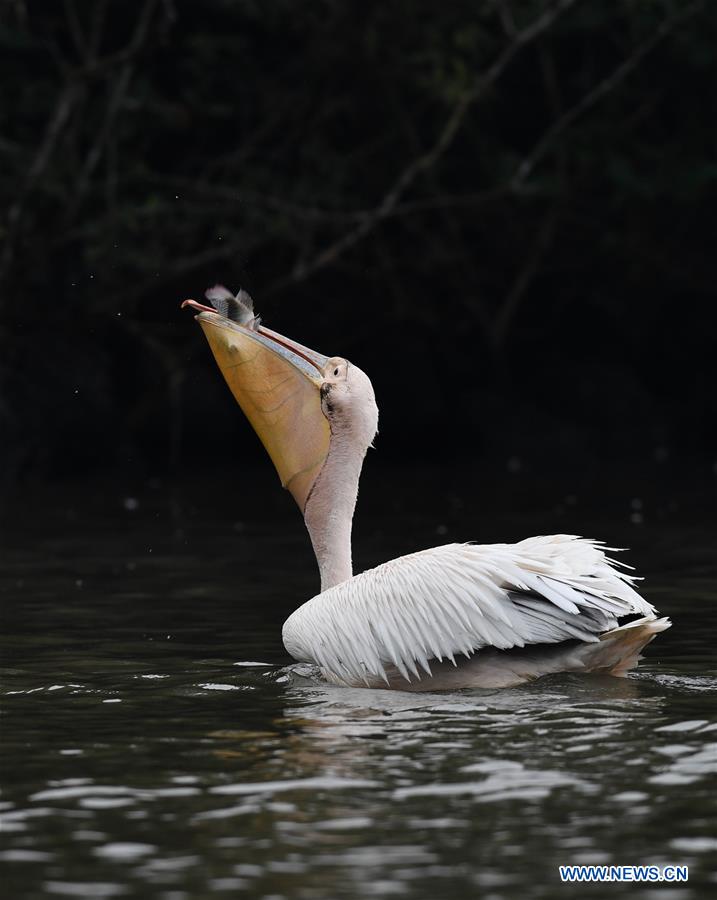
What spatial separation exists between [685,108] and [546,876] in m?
18.5

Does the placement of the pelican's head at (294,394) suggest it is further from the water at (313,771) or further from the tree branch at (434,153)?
the tree branch at (434,153)

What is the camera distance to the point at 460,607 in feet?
19.4

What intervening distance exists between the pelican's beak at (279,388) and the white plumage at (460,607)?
85 centimetres

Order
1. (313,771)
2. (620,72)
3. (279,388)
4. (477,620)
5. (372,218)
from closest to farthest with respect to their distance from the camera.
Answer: (313,771) < (477,620) < (279,388) < (372,218) < (620,72)

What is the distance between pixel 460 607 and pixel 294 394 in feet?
4.40

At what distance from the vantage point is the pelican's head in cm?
681

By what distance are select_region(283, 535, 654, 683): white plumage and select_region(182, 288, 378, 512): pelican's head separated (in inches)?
32.9

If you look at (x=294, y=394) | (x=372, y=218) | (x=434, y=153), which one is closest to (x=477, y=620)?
(x=294, y=394)

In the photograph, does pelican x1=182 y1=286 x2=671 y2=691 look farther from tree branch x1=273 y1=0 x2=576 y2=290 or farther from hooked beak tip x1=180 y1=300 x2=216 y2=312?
tree branch x1=273 y1=0 x2=576 y2=290

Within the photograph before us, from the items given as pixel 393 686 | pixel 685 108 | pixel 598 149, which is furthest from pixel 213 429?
pixel 393 686

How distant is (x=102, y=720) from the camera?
5.75 metres

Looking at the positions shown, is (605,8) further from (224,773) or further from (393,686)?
(224,773)

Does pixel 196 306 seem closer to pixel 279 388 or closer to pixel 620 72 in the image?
pixel 279 388

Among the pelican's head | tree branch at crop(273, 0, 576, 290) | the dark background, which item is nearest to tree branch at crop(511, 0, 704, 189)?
the dark background
